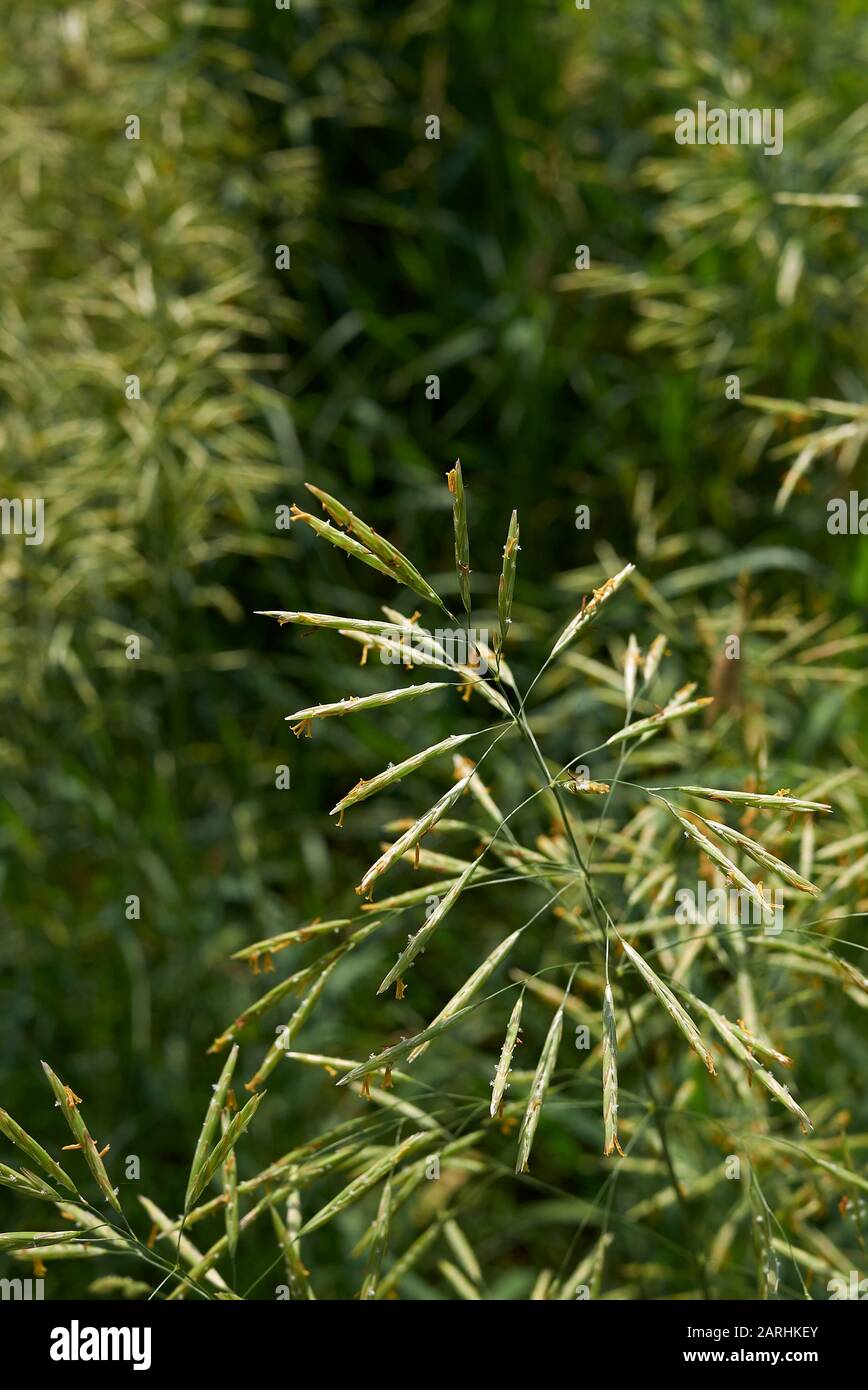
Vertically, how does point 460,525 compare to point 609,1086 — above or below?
above

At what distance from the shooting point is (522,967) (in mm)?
2533

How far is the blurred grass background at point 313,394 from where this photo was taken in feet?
8.14

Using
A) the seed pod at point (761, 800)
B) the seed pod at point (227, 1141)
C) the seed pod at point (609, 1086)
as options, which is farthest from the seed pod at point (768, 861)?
the seed pod at point (227, 1141)

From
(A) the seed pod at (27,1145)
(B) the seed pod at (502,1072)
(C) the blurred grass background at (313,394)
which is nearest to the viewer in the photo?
(B) the seed pod at (502,1072)

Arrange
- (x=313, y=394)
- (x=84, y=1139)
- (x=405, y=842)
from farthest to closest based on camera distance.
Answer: (x=313, y=394), (x=84, y=1139), (x=405, y=842)

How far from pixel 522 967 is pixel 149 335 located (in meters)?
1.35

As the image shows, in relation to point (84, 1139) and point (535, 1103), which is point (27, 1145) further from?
point (535, 1103)

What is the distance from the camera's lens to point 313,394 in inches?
130

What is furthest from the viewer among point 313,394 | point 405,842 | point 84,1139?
point 313,394

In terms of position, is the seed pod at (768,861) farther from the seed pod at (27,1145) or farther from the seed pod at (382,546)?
the seed pod at (27,1145)

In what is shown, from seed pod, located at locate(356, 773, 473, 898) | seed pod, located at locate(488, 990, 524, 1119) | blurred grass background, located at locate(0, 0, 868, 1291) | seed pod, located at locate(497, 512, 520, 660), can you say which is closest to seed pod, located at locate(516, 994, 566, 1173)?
seed pod, located at locate(488, 990, 524, 1119)

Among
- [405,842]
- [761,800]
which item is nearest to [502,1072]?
[405,842]

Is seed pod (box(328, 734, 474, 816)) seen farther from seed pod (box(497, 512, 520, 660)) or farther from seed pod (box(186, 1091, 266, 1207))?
seed pod (box(186, 1091, 266, 1207))
